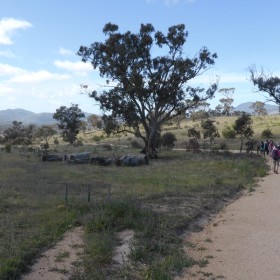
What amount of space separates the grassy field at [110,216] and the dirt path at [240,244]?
0.48 metres

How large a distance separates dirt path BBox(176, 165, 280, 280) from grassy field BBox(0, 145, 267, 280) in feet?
1.57

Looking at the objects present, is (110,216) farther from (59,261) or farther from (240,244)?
(240,244)

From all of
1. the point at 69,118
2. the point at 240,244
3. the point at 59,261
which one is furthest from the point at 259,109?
the point at 59,261

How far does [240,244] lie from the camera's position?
1009 centimetres

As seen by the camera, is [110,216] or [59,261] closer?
[59,261]

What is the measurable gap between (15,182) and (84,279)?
1279cm

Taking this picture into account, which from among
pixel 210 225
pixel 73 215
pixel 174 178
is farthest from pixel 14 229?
pixel 174 178

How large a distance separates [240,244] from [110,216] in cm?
368

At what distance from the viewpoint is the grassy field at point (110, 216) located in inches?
331

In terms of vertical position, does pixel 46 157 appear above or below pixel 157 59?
below

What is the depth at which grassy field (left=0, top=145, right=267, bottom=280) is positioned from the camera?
8406 mm

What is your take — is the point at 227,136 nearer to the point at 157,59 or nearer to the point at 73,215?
the point at 157,59

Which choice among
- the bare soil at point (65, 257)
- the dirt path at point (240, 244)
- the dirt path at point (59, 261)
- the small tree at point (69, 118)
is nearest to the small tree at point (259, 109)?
the small tree at point (69, 118)

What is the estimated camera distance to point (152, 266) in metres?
8.38
